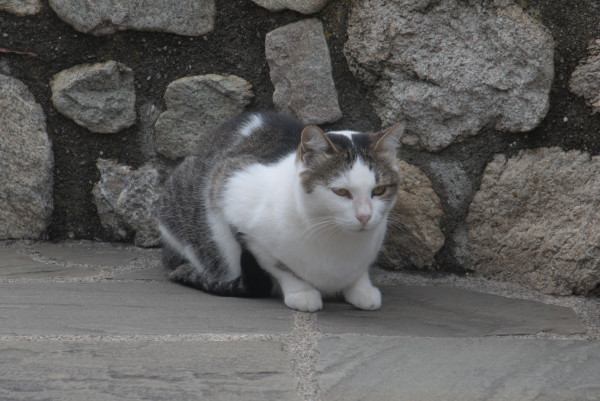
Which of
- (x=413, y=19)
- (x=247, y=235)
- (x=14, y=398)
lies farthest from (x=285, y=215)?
(x=14, y=398)

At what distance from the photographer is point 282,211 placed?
6.56ft

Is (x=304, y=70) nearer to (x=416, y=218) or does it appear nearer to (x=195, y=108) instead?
(x=195, y=108)

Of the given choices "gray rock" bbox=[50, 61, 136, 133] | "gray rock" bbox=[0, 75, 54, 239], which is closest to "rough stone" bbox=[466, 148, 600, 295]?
"gray rock" bbox=[50, 61, 136, 133]

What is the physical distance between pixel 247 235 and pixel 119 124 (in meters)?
0.81

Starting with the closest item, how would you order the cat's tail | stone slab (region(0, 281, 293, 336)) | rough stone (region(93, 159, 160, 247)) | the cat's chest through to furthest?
stone slab (region(0, 281, 293, 336)) → the cat's chest → the cat's tail → rough stone (region(93, 159, 160, 247))

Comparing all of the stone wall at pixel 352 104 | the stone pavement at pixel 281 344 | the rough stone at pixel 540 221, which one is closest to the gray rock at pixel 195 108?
the stone wall at pixel 352 104

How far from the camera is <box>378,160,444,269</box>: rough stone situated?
7.49 ft

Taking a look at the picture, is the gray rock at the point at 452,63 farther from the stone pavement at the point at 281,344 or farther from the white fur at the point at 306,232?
the stone pavement at the point at 281,344

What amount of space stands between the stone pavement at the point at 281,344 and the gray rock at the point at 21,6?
97 centimetres

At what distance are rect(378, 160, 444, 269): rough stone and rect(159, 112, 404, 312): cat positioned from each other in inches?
10.0

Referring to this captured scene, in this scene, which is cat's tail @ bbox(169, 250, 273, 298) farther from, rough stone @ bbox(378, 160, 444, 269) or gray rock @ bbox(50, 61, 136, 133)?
gray rock @ bbox(50, 61, 136, 133)

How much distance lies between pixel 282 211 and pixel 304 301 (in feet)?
0.93

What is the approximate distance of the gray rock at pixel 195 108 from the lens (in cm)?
244

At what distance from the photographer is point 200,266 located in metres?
2.29
